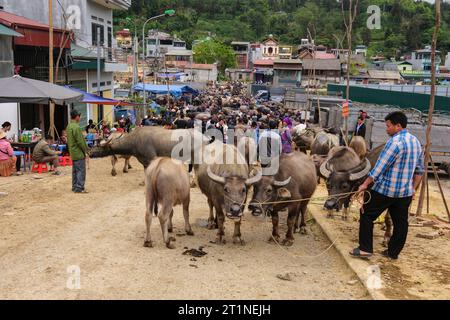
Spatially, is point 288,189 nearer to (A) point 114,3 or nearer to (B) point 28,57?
(B) point 28,57

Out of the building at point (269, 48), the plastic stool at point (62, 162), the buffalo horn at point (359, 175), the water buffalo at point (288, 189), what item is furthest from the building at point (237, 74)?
the buffalo horn at point (359, 175)

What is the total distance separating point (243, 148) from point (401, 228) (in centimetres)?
517

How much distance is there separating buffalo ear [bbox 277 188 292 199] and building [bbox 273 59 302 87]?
68775 millimetres

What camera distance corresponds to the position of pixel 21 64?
681 inches

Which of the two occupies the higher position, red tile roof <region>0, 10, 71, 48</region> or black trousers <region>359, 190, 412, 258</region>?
red tile roof <region>0, 10, 71, 48</region>

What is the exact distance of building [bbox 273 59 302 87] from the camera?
→ 249 feet

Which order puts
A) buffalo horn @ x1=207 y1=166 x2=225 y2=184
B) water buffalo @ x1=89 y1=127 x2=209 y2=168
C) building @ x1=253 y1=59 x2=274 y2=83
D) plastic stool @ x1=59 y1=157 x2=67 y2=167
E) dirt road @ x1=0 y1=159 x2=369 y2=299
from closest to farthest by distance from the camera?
dirt road @ x1=0 y1=159 x2=369 y2=299 → buffalo horn @ x1=207 y1=166 x2=225 y2=184 → water buffalo @ x1=89 y1=127 x2=209 y2=168 → plastic stool @ x1=59 y1=157 x2=67 y2=167 → building @ x1=253 y1=59 x2=274 y2=83

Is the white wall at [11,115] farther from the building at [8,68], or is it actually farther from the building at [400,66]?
the building at [400,66]

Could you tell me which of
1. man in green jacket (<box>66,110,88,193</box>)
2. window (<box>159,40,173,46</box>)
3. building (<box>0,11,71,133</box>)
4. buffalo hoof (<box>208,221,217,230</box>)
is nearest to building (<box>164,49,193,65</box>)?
window (<box>159,40,173,46</box>)

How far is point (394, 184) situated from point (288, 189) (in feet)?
6.05

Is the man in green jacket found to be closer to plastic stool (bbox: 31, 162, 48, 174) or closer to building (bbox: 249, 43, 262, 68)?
plastic stool (bbox: 31, 162, 48, 174)

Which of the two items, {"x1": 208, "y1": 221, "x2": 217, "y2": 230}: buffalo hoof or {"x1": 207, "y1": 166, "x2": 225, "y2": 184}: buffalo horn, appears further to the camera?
{"x1": 208, "y1": 221, "x2": 217, "y2": 230}: buffalo hoof

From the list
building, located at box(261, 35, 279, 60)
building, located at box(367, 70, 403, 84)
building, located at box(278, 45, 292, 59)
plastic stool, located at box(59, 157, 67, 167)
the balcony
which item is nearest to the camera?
plastic stool, located at box(59, 157, 67, 167)

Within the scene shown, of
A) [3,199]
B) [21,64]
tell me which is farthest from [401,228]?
[21,64]
